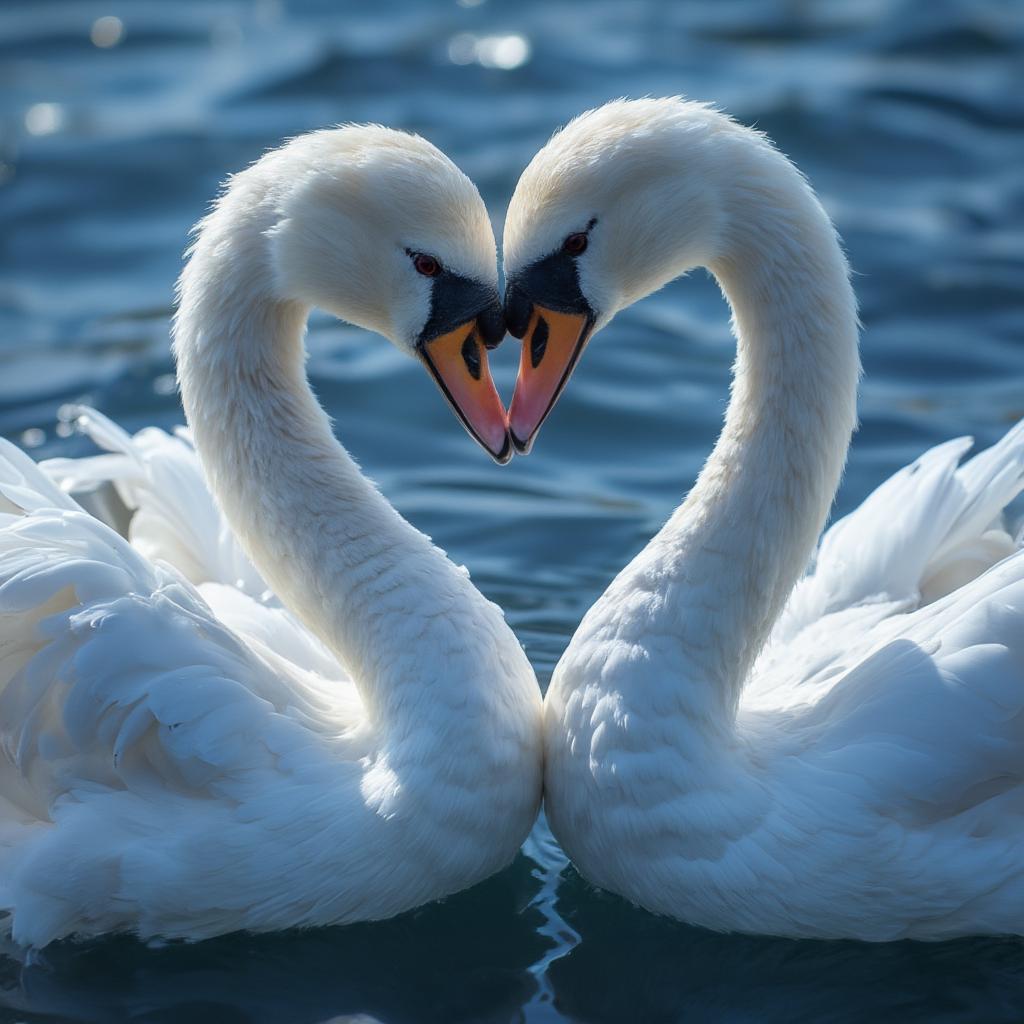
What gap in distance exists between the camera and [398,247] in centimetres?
497

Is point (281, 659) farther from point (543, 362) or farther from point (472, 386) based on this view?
point (543, 362)

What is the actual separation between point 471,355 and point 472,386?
0.08 meters

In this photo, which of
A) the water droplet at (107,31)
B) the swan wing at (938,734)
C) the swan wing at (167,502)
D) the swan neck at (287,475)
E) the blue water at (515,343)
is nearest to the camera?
the swan wing at (938,734)

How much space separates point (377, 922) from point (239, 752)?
680 mm

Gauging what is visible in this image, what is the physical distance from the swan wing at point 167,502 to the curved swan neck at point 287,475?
2.77 feet

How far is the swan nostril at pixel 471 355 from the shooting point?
5.05 m

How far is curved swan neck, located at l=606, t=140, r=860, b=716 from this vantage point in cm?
488

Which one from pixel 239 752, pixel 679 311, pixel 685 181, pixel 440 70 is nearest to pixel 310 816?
pixel 239 752

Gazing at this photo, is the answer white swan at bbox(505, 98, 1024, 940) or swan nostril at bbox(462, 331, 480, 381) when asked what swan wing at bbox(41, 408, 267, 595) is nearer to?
swan nostril at bbox(462, 331, 480, 381)

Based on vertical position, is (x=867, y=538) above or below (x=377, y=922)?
above

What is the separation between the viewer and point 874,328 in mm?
10508

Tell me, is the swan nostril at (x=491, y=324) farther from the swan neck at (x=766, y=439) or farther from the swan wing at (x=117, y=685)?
the swan wing at (x=117, y=685)

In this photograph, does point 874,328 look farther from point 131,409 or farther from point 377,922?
point 377,922

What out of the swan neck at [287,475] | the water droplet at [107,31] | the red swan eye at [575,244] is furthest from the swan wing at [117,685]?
the water droplet at [107,31]
